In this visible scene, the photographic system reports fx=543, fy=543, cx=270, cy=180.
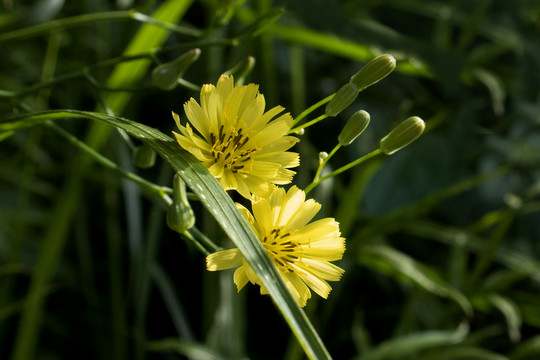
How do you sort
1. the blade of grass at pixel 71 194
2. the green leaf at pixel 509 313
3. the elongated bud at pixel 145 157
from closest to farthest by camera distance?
1. the elongated bud at pixel 145 157
2. the blade of grass at pixel 71 194
3. the green leaf at pixel 509 313

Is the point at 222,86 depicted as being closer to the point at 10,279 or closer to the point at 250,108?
the point at 250,108

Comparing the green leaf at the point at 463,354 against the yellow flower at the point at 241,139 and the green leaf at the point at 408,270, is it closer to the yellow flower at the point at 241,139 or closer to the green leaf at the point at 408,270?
the green leaf at the point at 408,270

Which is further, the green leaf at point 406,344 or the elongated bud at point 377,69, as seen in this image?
the green leaf at point 406,344

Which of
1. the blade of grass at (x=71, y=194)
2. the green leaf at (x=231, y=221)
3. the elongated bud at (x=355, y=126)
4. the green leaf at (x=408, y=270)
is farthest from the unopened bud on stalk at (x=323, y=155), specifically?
the green leaf at (x=408, y=270)

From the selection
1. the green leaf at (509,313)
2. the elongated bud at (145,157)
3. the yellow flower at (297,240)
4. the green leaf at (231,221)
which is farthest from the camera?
the green leaf at (509,313)

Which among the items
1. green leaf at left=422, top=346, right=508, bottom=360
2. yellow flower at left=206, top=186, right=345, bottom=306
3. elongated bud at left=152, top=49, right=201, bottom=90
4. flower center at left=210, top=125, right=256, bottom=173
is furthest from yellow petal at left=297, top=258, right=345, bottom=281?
green leaf at left=422, top=346, right=508, bottom=360

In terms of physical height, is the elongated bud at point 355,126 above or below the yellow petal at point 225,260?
above

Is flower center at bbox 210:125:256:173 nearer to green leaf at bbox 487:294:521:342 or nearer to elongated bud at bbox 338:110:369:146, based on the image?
elongated bud at bbox 338:110:369:146

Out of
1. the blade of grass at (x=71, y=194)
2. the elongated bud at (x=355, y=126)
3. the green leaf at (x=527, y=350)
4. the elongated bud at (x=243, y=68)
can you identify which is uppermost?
the blade of grass at (x=71, y=194)
